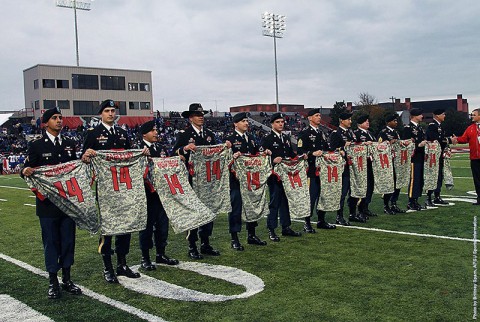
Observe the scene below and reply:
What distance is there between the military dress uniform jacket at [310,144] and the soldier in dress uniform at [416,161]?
3001 mm

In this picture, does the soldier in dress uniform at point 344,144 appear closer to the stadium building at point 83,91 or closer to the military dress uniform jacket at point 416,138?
the military dress uniform jacket at point 416,138

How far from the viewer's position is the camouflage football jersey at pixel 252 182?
7551mm

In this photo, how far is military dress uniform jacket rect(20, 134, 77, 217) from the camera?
539cm

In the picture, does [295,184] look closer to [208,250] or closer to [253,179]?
[253,179]

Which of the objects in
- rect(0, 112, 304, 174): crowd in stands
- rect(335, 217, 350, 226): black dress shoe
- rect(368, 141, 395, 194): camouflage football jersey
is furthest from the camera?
rect(0, 112, 304, 174): crowd in stands

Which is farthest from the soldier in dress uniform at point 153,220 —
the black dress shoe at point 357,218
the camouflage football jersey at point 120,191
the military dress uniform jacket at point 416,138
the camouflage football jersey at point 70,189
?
the military dress uniform jacket at point 416,138

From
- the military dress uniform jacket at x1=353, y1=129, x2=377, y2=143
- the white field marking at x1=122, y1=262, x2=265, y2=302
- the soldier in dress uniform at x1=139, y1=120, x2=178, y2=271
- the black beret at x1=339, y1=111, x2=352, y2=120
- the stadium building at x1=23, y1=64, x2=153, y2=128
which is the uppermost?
the stadium building at x1=23, y1=64, x2=153, y2=128

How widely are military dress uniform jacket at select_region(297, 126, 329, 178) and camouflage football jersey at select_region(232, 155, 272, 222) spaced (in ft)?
3.37

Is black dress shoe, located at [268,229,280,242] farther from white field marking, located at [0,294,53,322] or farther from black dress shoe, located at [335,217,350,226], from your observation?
white field marking, located at [0,294,53,322]

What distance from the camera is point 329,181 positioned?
879 centimetres

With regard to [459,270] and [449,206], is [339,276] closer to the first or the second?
[459,270]

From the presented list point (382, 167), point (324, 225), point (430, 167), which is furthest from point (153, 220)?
point (430, 167)

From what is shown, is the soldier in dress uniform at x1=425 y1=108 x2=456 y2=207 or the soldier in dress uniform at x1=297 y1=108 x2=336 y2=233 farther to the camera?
the soldier in dress uniform at x1=425 y1=108 x2=456 y2=207

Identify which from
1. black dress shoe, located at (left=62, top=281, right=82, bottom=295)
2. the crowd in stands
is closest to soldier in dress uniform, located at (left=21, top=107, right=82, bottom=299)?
black dress shoe, located at (left=62, top=281, right=82, bottom=295)
